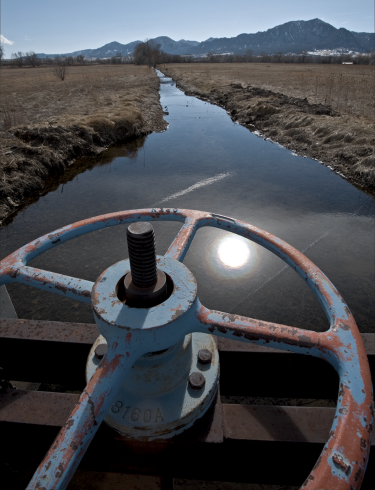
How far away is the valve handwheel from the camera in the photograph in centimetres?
67

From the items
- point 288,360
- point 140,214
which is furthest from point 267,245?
point 140,214

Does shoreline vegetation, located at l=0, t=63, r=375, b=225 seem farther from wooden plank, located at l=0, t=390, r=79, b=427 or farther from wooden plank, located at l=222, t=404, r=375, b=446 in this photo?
wooden plank, located at l=222, t=404, r=375, b=446

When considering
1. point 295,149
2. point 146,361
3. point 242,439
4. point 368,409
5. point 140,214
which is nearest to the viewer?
point 368,409

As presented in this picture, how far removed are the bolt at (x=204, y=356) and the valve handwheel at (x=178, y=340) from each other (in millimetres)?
247

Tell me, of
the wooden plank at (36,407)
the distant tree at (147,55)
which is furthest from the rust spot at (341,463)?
the distant tree at (147,55)

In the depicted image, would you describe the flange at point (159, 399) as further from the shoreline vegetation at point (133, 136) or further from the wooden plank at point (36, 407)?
the shoreline vegetation at point (133, 136)

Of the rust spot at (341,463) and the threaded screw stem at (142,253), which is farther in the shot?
the threaded screw stem at (142,253)

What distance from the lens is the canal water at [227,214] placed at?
2922 millimetres

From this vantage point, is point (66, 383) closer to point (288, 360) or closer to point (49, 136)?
point (288, 360)

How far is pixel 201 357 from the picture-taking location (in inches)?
45.4

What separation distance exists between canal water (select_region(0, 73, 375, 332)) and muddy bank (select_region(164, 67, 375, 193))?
382 millimetres

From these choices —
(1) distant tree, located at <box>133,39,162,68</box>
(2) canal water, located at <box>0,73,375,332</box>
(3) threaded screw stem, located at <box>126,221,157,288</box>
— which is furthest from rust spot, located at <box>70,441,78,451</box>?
(1) distant tree, located at <box>133,39,162,68</box>

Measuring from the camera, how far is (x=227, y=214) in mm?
4164

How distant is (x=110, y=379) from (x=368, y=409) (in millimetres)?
679
